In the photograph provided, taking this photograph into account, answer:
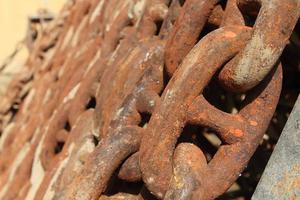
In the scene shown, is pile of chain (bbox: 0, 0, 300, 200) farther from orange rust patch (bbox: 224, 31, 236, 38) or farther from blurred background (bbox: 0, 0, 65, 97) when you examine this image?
blurred background (bbox: 0, 0, 65, 97)

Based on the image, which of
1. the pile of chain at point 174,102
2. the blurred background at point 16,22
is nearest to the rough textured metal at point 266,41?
the pile of chain at point 174,102

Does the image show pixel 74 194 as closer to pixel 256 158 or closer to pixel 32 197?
pixel 32 197

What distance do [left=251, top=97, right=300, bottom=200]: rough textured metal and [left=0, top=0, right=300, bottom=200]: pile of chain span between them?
0.04 m

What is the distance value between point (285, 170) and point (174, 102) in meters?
0.18

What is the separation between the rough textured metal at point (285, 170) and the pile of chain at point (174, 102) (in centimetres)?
4

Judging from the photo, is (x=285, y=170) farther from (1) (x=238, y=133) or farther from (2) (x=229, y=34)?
(2) (x=229, y=34)

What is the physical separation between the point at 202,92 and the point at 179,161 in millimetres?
101

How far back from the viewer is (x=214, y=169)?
963 mm

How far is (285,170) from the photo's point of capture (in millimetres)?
921

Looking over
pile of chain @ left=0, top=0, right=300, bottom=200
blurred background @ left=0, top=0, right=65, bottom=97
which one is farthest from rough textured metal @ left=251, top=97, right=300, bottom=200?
blurred background @ left=0, top=0, right=65, bottom=97

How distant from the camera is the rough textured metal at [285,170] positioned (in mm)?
909

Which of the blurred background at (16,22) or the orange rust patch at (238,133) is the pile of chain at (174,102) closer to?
the orange rust patch at (238,133)

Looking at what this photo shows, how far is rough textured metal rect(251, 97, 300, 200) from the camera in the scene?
909mm

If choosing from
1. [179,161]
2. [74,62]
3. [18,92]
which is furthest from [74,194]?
[18,92]
